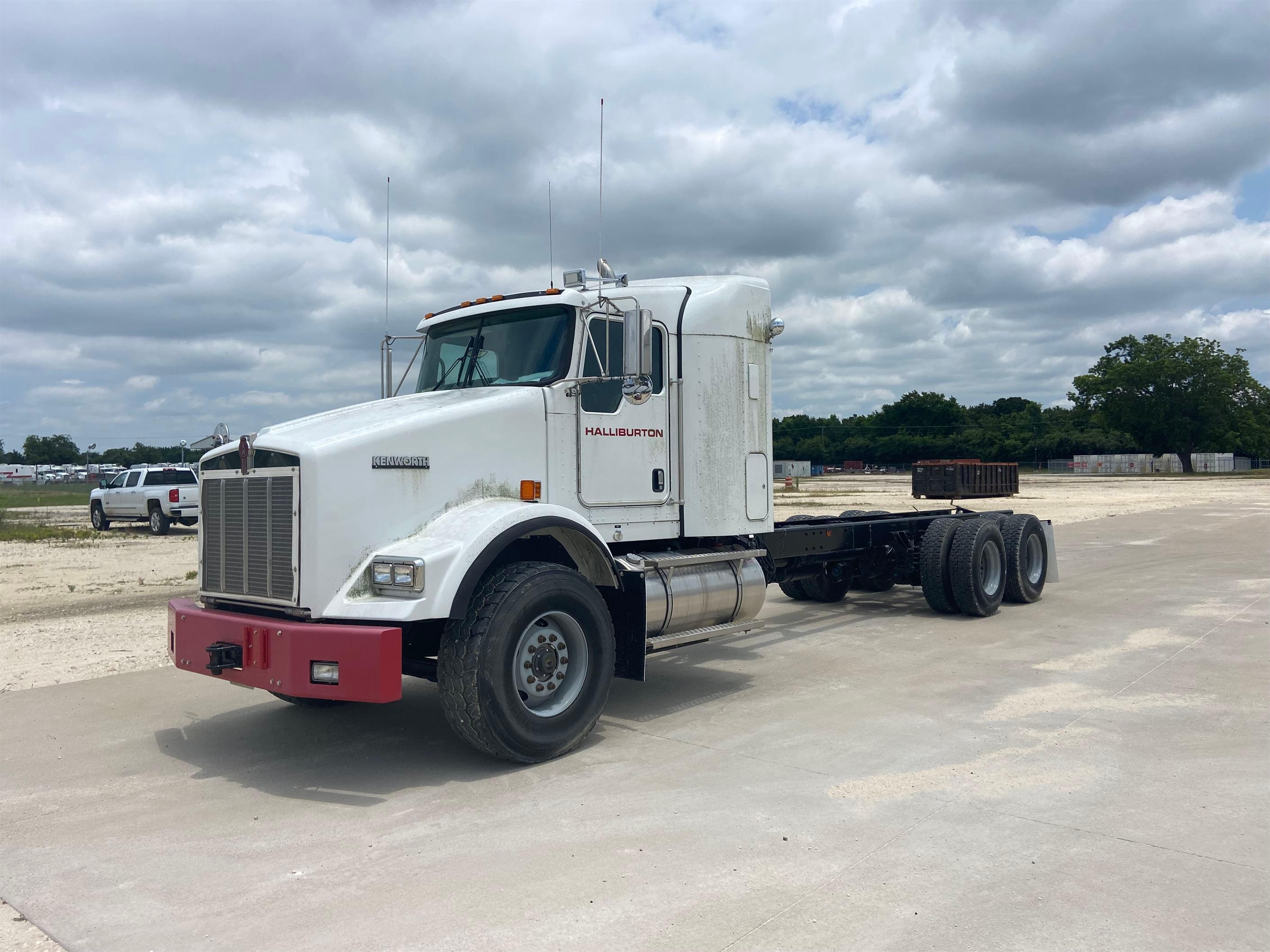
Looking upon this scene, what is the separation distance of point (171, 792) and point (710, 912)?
11.0ft

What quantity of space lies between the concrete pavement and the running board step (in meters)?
0.54

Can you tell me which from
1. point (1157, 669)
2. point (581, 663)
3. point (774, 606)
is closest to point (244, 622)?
point (581, 663)

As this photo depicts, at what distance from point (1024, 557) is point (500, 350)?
813 centimetres

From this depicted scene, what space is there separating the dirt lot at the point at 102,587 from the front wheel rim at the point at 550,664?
16.1ft

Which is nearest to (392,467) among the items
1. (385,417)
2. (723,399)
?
(385,417)

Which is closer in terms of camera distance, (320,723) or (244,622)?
(244,622)

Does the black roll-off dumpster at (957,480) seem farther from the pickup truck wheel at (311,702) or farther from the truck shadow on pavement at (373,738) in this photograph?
the pickup truck wheel at (311,702)

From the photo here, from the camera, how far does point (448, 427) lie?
5.92 m

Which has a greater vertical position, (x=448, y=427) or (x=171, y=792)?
(x=448, y=427)

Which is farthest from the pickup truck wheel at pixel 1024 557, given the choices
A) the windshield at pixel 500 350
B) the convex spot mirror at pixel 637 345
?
the windshield at pixel 500 350

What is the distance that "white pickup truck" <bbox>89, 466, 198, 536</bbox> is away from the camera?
2553 centimetres

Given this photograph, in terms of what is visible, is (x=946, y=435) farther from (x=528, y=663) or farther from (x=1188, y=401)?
(x=528, y=663)

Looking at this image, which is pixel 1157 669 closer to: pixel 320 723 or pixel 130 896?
pixel 320 723

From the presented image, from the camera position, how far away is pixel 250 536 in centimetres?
577
